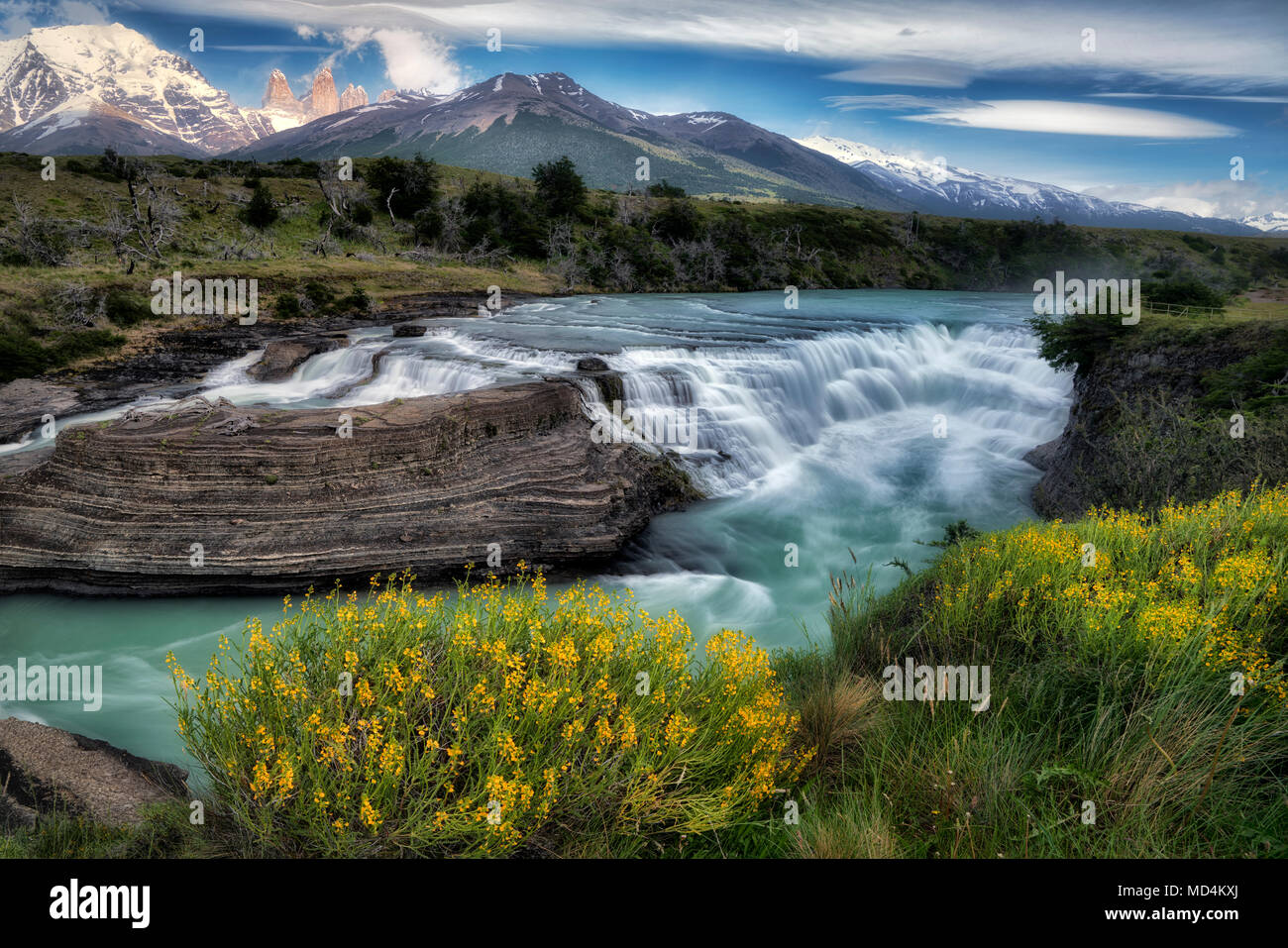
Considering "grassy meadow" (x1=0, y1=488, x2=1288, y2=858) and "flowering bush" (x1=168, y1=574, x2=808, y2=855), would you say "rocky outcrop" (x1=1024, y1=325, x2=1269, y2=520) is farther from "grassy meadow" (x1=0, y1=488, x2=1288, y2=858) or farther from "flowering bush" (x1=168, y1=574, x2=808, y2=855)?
"flowering bush" (x1=168, y1=574, x2=808, y2=855)

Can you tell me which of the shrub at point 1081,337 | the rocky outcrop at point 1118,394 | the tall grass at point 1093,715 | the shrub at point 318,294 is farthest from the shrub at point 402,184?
the tall grass at point 1093,715

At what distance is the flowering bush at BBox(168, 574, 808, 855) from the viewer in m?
3.74

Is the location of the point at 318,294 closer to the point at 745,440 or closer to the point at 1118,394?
the point at 745,440

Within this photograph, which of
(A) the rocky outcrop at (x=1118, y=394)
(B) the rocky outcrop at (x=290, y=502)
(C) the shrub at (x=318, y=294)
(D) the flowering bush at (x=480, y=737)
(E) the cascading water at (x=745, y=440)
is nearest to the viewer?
(D) the flowering bush at (x=480, y=737)

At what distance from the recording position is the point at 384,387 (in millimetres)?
21969

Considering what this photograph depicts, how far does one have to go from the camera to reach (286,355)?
24.6 meters

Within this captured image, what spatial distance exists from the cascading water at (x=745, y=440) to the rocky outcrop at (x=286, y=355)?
18.9 inches

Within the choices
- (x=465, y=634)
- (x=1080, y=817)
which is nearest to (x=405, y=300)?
(x=465, y=634)

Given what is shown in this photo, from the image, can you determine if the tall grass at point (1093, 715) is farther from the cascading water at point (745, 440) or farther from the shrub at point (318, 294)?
the shrub at point (318, 294)

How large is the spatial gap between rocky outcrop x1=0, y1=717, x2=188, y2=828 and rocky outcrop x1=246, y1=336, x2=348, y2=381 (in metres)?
18.5

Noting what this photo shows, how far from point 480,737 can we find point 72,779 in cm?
558

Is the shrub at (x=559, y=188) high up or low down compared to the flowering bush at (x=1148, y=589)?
up

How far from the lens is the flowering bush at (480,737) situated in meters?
3.74

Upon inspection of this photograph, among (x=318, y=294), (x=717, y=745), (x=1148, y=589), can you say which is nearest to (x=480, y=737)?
(x=717, y=745)
